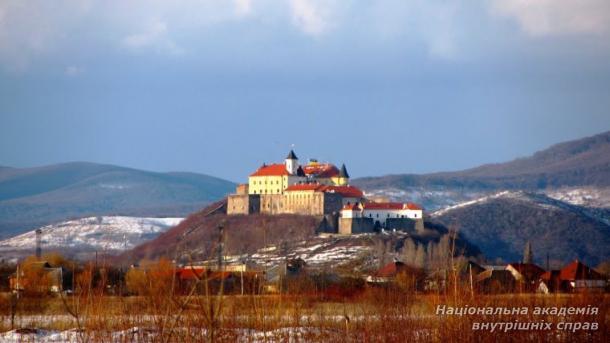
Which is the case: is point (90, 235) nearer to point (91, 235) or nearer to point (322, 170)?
point (91, 235)

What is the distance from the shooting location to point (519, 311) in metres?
29.1

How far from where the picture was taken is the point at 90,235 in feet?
545

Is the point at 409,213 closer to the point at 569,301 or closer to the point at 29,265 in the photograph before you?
the point at 29,265

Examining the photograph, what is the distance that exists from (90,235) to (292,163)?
49.9 meters

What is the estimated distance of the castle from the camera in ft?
366

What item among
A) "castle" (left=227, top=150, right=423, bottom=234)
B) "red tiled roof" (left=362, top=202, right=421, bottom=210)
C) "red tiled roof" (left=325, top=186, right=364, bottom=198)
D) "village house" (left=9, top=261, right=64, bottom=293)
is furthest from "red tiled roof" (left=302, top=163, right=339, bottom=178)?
"village house" (left=9, top=261, right=64, bottom=293)

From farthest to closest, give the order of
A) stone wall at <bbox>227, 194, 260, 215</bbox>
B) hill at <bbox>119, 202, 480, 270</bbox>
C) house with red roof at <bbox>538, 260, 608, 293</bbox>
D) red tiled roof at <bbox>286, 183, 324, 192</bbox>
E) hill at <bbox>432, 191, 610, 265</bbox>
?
hill at <bbox>432, 191, 610, 265</bbox> < stone wall at <bbox>227, 194, 260, 215</bbox> < red tiled roof at <bbox>286, 183, 324, 192</bbox> < hill at <bbox>119, 202, 480, 270</bbox> < house with red roof at <bbox>538, 260, 608, 293</bbox>

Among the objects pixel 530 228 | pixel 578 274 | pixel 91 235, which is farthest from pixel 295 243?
pixel 91 235

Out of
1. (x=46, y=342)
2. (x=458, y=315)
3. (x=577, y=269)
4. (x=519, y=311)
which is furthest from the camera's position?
(x=577, y=269)

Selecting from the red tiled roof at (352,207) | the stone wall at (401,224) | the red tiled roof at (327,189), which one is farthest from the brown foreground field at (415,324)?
the red tiled roof at (327,189)

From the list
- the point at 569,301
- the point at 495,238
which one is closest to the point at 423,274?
the point at 569,301

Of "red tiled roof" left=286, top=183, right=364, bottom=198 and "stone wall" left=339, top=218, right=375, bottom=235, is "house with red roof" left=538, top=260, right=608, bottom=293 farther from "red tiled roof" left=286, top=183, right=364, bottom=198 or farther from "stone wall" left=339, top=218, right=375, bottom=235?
"red tiled roof" left=286, top=183, right=364, bottom=198

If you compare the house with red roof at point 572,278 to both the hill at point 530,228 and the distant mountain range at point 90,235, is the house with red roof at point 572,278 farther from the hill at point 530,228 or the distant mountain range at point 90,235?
the distant mountain range at point 90,235

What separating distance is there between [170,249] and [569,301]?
283 feet
